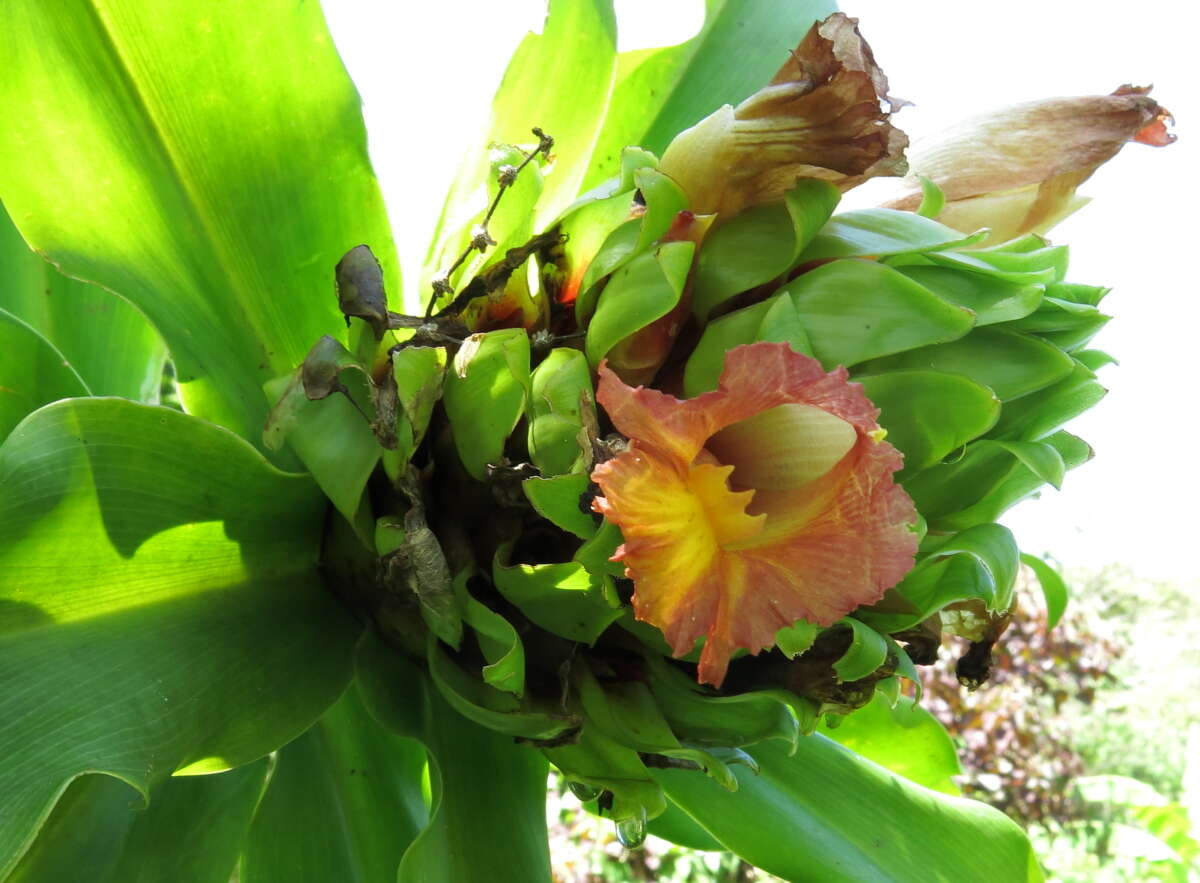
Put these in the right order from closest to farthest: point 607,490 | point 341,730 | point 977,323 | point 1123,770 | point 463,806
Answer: point 607,490 → point 977,323 → point 463,806 → point 341,730 → point 1123,770

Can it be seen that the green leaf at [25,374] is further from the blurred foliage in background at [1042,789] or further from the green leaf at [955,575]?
the blurred foliage in background at [1042,789]

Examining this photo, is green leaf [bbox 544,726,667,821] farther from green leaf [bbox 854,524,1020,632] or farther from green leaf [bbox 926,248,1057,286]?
green leaf [bbox 926,248,1057,286]

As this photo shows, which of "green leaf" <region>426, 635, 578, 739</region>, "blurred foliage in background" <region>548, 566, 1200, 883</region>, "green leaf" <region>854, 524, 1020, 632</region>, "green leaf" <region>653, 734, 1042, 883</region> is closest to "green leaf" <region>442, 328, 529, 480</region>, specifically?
"green leaf" <region>426, 635, 578, 739</region>

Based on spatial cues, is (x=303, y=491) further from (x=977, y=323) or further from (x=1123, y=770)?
(x=1123, y=770)

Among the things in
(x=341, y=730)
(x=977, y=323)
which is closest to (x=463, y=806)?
(x=341, y=730)

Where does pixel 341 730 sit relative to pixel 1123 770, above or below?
above
